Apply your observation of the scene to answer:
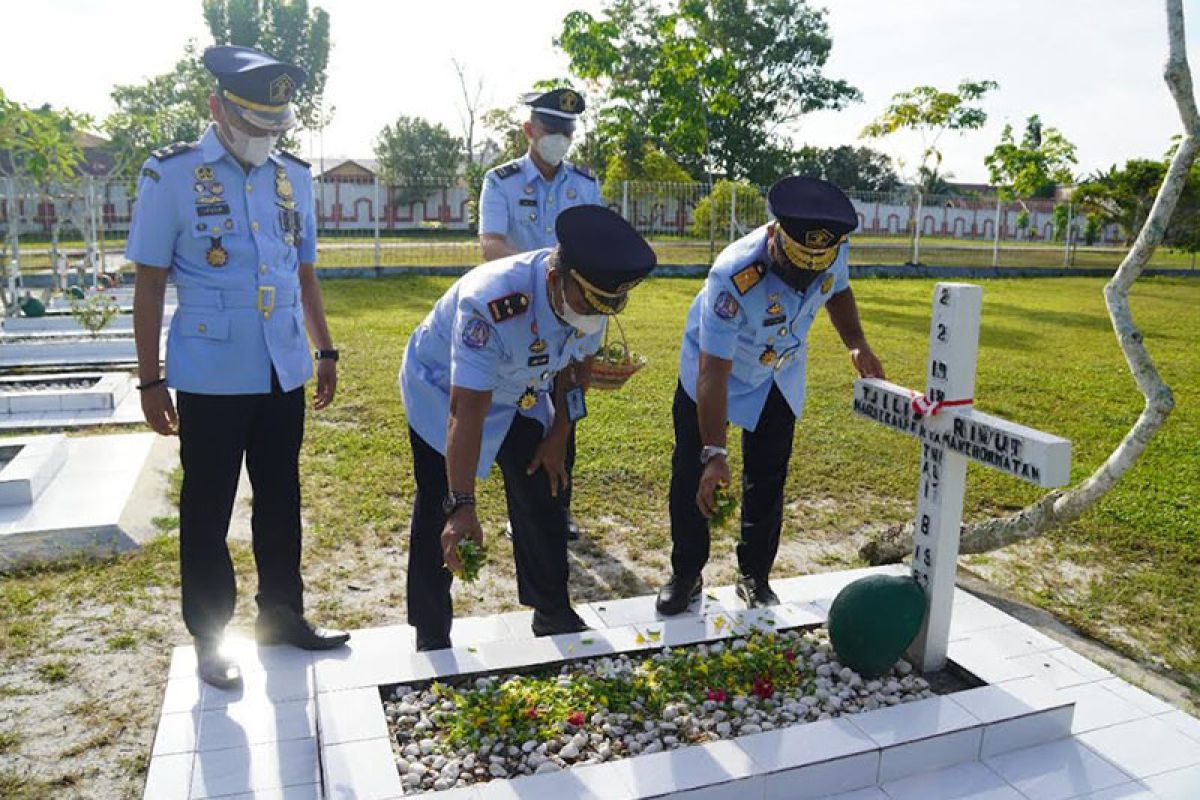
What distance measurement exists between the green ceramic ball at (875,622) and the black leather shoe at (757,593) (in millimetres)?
622

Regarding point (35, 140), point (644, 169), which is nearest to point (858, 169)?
point (644, 169)

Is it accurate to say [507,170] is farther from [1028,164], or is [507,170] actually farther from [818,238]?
[1028,164]

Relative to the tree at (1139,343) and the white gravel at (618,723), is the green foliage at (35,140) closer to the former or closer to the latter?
the white gravel at (618,723)

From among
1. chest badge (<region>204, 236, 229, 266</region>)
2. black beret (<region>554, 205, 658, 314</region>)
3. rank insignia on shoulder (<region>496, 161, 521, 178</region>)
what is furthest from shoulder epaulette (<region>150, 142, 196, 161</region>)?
rank insignia on shoulder (<region>496, 161, 521, 178</region>)

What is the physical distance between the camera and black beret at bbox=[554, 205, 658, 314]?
259 centimetres

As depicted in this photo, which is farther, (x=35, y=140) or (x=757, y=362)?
(x=35, y=140)

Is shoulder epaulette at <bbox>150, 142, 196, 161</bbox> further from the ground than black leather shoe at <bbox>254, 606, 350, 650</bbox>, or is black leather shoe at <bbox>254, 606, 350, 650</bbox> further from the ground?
shoulder epaulette at <bbox>150, 142, 196, 161</bbox>

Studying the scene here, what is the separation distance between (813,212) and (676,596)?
5.32 feet

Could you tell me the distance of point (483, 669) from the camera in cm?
314

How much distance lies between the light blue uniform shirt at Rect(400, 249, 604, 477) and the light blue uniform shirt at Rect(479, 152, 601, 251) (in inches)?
55.5

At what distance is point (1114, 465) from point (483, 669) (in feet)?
8.36

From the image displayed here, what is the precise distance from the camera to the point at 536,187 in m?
4.70

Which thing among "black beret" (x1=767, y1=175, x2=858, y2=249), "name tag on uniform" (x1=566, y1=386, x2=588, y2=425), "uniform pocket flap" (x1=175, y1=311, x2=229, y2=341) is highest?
"black beret" (x1=767, y1=175, x2=858, y2=249)

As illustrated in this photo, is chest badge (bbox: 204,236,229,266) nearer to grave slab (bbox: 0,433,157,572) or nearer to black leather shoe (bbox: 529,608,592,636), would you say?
black leather shoe (bbox: 529,608,592,636)
